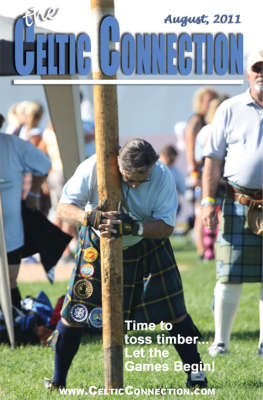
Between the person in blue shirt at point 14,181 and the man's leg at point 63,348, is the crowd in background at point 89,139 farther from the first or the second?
the man's leg at point 63,348

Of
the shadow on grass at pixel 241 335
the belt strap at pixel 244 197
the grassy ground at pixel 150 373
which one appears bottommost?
the shadow on grass at pixel 241 335

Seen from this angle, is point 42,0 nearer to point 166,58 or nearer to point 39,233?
point 166,58

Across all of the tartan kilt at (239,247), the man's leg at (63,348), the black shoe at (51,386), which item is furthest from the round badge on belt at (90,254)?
the tartan kilt at (239,247)

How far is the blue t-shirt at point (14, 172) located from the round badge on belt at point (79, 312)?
152 centimetres

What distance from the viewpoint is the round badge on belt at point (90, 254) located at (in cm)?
375

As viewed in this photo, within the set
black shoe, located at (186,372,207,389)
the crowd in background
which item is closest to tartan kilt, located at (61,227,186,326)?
black shoe, located at (186,372,207,389)

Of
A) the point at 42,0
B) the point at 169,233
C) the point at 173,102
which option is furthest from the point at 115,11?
the point at 173,102

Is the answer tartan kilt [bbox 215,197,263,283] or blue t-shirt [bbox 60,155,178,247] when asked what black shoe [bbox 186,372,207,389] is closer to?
blue t-shirt [bbox 60,155,178,247]

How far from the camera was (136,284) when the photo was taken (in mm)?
3842

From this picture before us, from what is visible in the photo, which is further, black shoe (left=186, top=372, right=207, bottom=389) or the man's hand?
the man's hand

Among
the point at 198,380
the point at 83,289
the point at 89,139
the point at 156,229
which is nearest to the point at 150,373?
the point at 198,380

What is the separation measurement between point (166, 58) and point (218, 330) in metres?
1.70

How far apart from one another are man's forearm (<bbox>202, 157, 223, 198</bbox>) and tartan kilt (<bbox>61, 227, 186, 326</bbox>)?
726 mm

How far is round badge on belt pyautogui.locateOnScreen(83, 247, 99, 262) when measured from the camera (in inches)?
148
